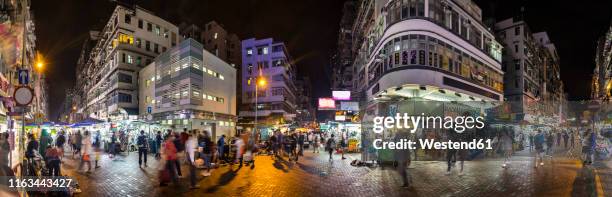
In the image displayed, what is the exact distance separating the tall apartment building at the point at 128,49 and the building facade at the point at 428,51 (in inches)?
1394

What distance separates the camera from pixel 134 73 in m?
58.9

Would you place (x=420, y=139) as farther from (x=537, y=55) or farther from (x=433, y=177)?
(x=537, y=55)

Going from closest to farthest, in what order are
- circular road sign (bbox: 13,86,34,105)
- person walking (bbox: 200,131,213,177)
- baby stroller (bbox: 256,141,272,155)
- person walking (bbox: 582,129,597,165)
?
circular road sign (bbox: 13,86,34,105) → person walking (bbox: 200,131,213,177) → person walking (bbox: 582,129,597,165) → baby stroller (bbox: 256,141,272,155)

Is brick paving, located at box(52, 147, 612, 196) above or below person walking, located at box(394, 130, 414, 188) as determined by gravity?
below

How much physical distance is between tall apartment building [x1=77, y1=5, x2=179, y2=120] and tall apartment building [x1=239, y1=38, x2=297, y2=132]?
1444 centimetres

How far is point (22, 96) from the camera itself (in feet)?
33.6

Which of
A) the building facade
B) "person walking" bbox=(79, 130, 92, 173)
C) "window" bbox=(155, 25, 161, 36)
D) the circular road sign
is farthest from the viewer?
"window" bbox=(155, 25, 161, 36)

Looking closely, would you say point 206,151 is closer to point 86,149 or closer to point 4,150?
point 86,149

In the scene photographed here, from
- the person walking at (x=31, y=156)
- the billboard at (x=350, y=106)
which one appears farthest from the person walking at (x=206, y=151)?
the billboard at (x=350, y=106)

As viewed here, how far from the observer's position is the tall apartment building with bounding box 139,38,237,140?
43.3 meters

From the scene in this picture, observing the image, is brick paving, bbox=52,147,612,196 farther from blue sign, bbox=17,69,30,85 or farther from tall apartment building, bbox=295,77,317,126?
tall apartment building, bbox=295,77,317,126

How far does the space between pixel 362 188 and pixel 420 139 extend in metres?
5.06

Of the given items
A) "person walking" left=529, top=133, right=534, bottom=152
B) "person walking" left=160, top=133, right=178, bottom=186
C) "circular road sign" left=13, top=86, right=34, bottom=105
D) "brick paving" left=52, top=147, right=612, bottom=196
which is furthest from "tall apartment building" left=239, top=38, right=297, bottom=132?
"circular road sign" left=13, top=86, right=34, bottom=105

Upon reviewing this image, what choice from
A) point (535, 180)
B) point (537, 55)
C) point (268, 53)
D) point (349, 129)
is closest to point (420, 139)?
point (535, 180)
